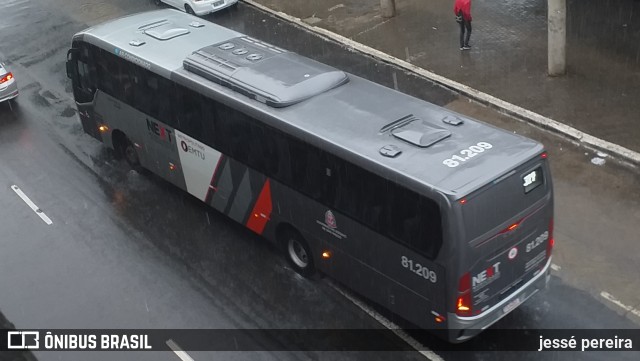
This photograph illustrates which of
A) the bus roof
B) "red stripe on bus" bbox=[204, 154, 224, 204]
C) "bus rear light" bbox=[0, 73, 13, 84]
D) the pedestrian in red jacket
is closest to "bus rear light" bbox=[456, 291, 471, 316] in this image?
the bus roof

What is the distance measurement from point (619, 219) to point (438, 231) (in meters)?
5.14

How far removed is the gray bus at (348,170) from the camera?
10.0 m

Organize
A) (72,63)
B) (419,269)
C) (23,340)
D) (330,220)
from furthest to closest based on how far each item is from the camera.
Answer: (72,63)
(23,340)
(330,220)
(419,269)

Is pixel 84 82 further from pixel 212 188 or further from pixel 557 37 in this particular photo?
pixel 557 37

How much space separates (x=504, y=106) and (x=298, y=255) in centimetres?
667

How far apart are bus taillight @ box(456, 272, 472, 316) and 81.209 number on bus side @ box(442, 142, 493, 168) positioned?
141 cm

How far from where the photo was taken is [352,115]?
38.3 feet

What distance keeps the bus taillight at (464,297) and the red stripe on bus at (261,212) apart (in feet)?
12.8

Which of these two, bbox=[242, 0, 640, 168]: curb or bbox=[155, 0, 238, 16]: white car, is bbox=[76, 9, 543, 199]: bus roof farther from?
bbox=[155, 0, 238, 16]: white car

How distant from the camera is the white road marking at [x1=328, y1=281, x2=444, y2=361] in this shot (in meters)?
11.2

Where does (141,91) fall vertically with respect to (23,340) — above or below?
above

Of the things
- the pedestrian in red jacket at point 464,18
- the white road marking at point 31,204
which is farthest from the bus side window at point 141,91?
the pedestrian in red jacket at point 464,18

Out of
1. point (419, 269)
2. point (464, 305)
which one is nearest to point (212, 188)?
point (419, 269)

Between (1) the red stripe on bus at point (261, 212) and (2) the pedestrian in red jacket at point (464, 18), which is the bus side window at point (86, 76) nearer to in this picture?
(1) the red stripe on bus at point (261, 212)
